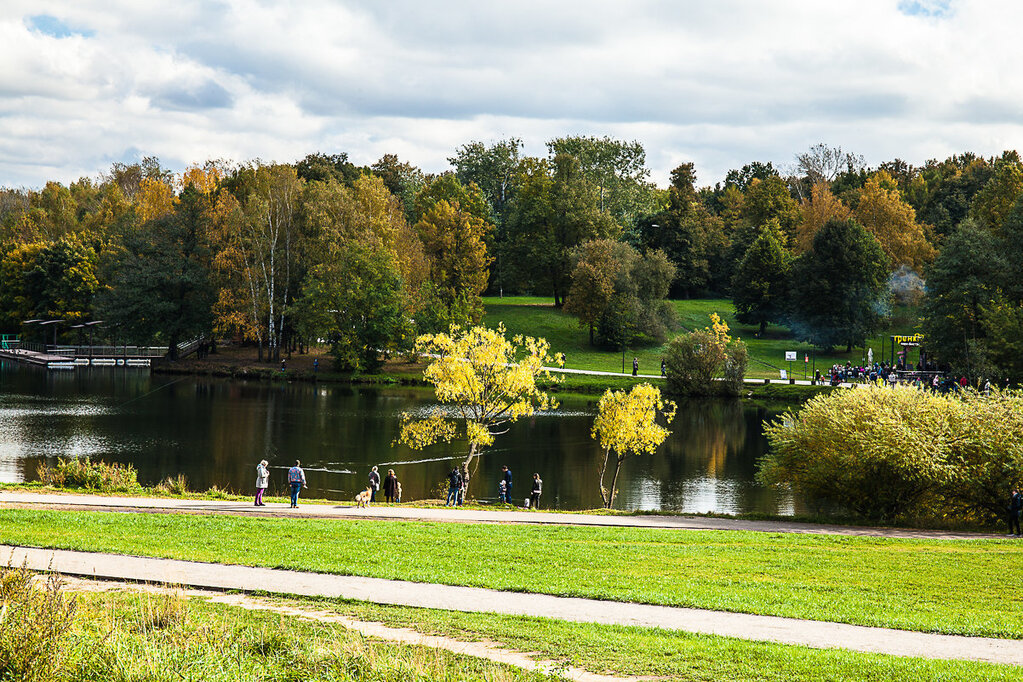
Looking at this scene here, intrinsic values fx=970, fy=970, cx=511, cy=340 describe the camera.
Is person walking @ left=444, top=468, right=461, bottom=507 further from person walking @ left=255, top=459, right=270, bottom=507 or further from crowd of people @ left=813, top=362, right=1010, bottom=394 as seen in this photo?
crowd of people @ left=813, top=362, right=1010, bottom=394

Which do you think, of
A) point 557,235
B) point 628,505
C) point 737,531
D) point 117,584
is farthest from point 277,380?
point 117,584

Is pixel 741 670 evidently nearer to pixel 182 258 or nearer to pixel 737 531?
pixel 737 531

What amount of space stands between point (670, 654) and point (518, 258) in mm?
81200

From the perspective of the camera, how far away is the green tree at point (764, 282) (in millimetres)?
83812

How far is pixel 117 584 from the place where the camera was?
14.2m

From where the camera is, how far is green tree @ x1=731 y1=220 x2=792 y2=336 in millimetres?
83812

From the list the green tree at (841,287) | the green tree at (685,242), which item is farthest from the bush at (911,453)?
the green tree at (685,242)

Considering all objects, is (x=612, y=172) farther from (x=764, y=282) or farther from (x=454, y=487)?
(x=454, y=487)

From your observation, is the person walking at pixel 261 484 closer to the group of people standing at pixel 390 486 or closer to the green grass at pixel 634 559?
the green grass at pixel 634 559

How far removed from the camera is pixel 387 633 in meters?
11.8

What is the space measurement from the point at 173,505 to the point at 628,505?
577 inches

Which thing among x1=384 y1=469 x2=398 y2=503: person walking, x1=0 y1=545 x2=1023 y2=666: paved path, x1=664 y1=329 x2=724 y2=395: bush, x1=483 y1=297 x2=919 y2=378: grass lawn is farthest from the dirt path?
x1=483 y1=297 x2=919 y2=378: grass lawn

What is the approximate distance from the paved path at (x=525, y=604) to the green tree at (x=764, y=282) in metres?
72.9

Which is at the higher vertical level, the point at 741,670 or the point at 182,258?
the point at 182,258
